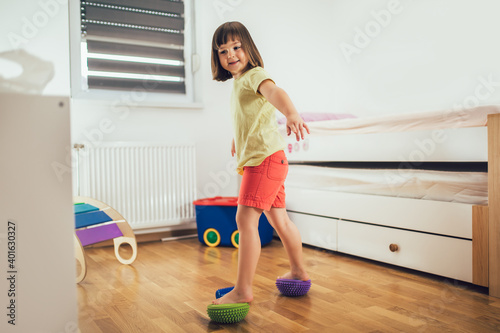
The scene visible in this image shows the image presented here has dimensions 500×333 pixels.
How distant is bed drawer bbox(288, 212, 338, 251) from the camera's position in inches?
87.8

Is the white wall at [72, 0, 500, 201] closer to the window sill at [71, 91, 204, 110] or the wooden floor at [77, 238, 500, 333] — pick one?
the window sill at [71, 91, 204, 110]

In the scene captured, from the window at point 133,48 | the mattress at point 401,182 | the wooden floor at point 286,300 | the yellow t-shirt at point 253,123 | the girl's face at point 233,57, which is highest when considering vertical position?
the window at point 133,48

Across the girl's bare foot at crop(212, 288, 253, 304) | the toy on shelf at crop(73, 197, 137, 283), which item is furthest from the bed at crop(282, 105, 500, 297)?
the toy on shelf at crop(73, 197, 137, 283)

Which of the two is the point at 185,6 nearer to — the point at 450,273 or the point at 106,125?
the point at 106,125

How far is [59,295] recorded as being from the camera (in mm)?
830

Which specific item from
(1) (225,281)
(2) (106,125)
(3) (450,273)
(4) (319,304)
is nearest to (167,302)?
(1) (225,281)

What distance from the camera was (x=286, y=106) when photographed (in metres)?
1.32

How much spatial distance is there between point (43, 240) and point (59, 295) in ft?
0.36

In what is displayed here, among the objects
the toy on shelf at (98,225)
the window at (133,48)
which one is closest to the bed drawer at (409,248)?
the toy on shelf at (98,225)

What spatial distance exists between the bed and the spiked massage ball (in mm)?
542

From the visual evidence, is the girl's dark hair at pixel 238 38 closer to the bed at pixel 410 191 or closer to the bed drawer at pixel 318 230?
the bed at pixel 410 191

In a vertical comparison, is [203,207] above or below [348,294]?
above

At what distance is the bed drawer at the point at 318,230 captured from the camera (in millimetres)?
2230

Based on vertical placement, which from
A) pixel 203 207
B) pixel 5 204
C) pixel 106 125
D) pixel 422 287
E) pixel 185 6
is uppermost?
pixel 185 6
